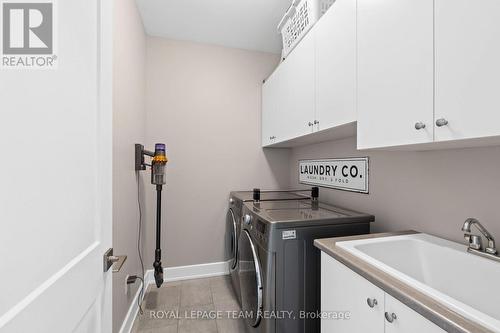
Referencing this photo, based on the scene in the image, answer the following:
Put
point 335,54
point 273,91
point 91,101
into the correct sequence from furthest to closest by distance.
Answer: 1. point 273,91
2. point 335,54
3. point 91,101

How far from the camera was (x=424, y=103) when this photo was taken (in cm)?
81

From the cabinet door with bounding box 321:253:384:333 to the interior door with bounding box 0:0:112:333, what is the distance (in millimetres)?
917

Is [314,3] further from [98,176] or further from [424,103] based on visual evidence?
[98,176]

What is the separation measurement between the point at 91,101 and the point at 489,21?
4.10 feet

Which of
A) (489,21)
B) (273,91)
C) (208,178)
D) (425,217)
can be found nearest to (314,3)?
(273,91)

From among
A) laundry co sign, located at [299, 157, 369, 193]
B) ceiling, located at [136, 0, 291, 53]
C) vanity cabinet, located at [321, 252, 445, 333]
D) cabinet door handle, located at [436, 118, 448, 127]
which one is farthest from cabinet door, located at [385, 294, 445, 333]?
ceiling, located at [136, 0, 291, 53]

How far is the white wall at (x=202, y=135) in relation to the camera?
238 centimetres

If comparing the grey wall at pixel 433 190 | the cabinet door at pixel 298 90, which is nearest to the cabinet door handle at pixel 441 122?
the grey wall at pixel 433 190

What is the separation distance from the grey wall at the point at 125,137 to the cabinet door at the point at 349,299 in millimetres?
1244

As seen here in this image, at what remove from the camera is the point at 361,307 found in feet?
2.64

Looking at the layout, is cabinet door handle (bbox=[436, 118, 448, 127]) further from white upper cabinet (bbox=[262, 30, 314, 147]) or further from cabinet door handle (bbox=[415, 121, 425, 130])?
white upper cabinet (bbox=[262, 30, 314, 147])

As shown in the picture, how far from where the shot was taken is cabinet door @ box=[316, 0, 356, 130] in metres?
1.18

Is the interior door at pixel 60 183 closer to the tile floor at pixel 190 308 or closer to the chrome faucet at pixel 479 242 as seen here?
the tile floor at pixel 190 308

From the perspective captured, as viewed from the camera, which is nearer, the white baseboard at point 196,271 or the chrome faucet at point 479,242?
the chrome faucet at point 479,242
